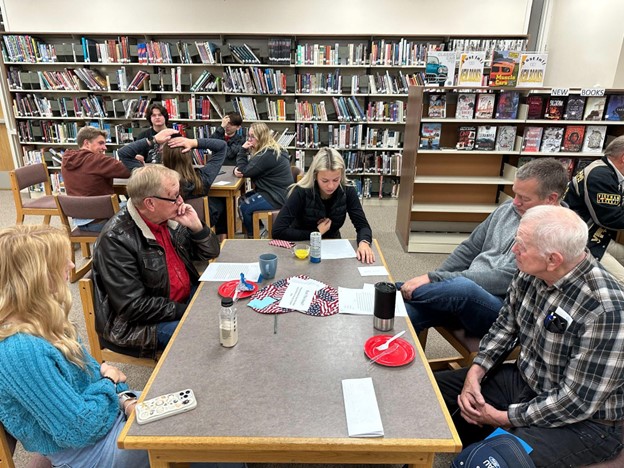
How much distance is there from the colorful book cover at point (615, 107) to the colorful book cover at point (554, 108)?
38cm

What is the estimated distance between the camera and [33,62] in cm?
559

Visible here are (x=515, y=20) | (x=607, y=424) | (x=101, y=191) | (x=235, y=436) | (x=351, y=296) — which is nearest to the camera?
(x=235, y=436)

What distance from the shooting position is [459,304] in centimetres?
195

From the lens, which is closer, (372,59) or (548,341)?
(548,341)

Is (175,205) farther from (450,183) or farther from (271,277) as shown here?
(450,183)

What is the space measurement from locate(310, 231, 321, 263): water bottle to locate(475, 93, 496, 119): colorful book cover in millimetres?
2667

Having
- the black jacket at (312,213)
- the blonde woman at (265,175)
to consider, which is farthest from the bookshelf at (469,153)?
the black jacket at (312,213)

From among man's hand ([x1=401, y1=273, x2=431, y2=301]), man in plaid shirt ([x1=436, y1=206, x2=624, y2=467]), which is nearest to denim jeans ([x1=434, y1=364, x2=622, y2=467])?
man in plaid shirt ([x1=436, y1=206, x2=624, y2=467])

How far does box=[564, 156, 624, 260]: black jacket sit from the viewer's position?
8.37ft

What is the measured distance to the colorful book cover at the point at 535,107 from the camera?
3.87 meters

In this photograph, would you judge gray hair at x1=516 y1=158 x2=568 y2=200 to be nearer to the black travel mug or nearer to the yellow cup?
the black travel mug

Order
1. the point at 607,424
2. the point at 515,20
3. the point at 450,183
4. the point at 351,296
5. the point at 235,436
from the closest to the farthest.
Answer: the point at 235,436, the point at 607,424, the point at 351,296, the point at 450,183, the point at 515,20

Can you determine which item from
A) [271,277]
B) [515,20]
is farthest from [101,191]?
[515,20]

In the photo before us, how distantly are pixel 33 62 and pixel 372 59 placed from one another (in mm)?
4489
